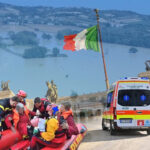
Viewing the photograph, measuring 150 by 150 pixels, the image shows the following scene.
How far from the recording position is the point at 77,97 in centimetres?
4944

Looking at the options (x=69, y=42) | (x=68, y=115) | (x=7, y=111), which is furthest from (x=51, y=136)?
(x=69, y=42)

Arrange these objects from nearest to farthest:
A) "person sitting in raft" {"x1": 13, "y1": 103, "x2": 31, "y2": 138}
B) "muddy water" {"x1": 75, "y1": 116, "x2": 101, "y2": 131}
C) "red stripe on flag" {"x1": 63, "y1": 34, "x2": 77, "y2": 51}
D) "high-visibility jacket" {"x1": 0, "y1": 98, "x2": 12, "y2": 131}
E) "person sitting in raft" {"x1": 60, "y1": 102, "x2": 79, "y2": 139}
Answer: "person sitting in raft" {"x1": 13, "y1": 103, "x2": 31, "y2": 138} < "person sitting in raft" {"x1": 60, "y1": 102, "x2": 79, "y2": 139} < "high-visibility jacket" {"x1": 0, "y1": 98, "x2": 12, "y2": 131} < "muddy water" {"x1": 75, "y1": 116, "x2": 101, "y2": 131} < "red stripe on flag" {"x1": 63, "y1": 34, "x2": 77, "y2": 51}

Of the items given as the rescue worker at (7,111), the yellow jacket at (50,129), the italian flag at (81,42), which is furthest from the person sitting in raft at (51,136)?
the italian flag at (81,42)

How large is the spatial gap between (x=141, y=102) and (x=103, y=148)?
340 cm

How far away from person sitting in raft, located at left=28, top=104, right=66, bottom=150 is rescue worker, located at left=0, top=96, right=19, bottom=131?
130 cm

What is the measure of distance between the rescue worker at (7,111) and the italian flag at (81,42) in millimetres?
16563

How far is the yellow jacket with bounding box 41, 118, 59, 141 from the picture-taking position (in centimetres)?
849

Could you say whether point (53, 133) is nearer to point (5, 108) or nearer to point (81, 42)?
point (5, 108)

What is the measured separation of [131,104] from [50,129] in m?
6.88

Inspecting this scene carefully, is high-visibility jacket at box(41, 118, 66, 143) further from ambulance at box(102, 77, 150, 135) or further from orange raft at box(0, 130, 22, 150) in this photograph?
ambulance at box(102, 77, 150, 135)

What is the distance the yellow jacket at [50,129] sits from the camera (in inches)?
334

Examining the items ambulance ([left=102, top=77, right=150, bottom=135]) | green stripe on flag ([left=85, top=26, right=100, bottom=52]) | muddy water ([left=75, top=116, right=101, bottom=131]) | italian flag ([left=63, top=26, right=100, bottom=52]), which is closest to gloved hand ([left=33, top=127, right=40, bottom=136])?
ambulance ([left=102, top=77, right=150, bottom=135])

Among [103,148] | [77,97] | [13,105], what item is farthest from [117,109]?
[77,97]

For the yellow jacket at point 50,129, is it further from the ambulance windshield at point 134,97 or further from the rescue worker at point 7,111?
the ambulance windshield at point 134,97
